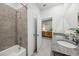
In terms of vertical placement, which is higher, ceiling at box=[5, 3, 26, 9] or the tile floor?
ceiling at box=[5, 3, 26, 9]

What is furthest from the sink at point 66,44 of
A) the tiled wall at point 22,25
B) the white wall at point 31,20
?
the tiled wall at point 22,25

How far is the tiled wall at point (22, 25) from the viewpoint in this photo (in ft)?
4.25

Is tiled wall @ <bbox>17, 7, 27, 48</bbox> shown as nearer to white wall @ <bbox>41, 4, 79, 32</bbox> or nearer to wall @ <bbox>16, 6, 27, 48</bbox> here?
wall @ <bbox>16, 6, 27, 48</bbox>

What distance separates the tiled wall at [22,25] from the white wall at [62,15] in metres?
0.35

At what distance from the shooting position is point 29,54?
1246mm

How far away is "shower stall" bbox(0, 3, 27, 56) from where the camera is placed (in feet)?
3.90

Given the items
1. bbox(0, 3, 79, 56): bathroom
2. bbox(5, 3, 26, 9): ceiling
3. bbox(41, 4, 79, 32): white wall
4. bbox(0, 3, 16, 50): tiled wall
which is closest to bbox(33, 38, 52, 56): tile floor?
bbox(0, 3, 79, 56): bathroom

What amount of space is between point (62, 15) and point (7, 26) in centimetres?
101

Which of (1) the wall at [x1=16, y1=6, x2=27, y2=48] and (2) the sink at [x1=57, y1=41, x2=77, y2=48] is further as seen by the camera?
(1) the wall at [x1=16, y1=6, x2=27, y2=48]

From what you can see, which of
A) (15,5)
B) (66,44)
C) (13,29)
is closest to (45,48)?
(66,44)

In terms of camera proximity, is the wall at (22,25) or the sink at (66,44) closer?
the sink at (66,44)

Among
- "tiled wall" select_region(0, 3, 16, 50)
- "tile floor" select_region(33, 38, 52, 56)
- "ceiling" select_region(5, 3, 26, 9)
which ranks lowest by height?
"tile floor" select_region(33, 38, 52, 56)

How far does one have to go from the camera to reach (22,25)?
52.3 inches

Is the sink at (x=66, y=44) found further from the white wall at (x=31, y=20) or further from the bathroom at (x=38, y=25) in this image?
the white wall at (x=31, y=20)
